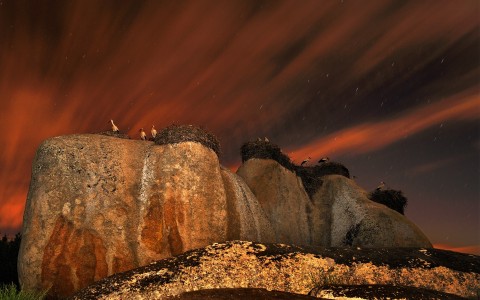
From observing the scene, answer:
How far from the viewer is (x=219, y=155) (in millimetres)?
19766

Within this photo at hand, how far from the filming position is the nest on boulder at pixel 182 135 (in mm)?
18250

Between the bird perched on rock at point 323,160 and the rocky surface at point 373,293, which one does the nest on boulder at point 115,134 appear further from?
the bird perched on rock at point 323,160

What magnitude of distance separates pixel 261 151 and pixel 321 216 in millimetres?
6314

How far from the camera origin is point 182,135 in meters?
18.3

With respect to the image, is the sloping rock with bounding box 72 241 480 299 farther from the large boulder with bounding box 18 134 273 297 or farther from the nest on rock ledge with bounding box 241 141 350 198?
the nest on rock ledge with bounding box 241 141 350 198

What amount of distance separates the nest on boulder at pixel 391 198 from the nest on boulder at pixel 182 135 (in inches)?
666

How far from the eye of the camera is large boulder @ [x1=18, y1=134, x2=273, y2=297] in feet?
50.0

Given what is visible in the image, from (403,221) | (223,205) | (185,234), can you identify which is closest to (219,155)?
(223,205)

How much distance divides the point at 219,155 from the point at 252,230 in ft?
13.3

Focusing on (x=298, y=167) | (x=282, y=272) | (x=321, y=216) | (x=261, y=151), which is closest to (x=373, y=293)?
(x=282, y=272)

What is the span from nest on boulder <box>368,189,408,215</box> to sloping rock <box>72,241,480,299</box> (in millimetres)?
17625

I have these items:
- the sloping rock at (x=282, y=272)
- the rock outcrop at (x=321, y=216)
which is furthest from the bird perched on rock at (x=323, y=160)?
the sloping rock at (x=282, y=272)

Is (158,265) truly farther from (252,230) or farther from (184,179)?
(252,230)

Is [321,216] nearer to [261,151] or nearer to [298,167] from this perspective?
[298,167]
